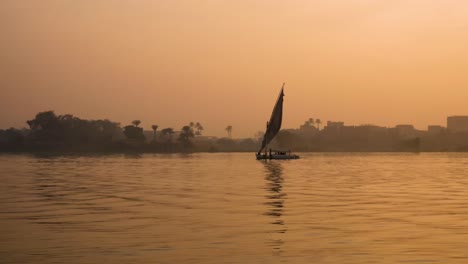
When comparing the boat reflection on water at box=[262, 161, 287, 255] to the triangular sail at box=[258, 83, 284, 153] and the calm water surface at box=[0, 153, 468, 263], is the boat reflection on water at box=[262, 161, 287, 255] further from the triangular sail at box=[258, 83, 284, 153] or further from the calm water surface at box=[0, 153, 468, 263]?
the triangular sail at box=[258, 83, 284, 153]

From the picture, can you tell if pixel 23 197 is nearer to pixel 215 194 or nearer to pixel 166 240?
pixel 215 194

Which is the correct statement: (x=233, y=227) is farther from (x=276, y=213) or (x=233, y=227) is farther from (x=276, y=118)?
(x=276, y=118)

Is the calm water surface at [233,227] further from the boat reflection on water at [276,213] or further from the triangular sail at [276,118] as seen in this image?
the triangular sail at [276,118]

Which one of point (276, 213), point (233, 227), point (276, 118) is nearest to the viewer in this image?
point (233, 227)

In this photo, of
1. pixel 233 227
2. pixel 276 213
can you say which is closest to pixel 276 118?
pixel 276 213

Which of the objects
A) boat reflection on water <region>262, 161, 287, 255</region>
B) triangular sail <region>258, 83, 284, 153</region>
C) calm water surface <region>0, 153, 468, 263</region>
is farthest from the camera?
triangular sail <region>258, 83, 284, 153</region>

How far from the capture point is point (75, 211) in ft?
117

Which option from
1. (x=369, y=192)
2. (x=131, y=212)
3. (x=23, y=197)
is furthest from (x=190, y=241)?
(x=369, y=192)

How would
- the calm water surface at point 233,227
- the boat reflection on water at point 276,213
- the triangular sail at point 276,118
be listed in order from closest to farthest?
the calm water surface at point 233,227 < the boat reflection on water at point 276,213 < the triangular sail at point 276,118

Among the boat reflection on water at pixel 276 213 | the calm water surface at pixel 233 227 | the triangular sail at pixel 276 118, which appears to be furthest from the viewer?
the triangular sail at pixel 276 118

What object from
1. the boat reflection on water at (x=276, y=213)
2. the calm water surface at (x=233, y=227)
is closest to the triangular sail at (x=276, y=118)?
the boat reflection on water at (x=276, y=213)

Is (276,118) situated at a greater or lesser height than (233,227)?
greater

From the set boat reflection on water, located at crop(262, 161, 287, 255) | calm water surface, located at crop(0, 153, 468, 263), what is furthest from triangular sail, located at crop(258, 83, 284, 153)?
calm water surface, located at crop(0, 153, 468, 263)

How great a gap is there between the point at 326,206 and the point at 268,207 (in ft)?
10.3
